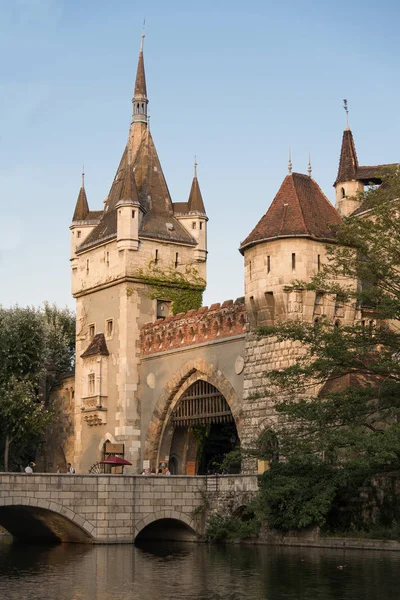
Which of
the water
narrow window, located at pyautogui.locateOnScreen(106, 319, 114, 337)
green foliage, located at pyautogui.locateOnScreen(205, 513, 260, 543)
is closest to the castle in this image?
narrow window, located at pyautogui.locateOnScreen(106, 319, 114, 337)

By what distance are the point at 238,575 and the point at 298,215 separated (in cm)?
1555

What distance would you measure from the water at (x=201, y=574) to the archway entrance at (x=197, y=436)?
10.1 metres

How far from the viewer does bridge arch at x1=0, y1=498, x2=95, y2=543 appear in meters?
33.9

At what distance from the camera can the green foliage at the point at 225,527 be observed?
114ft

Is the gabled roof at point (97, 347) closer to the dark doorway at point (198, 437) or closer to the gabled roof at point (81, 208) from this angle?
the dark doorway at point (198, 437)

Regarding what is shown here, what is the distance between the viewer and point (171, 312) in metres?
47.2

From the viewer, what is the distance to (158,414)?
45031mm

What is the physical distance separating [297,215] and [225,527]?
11010 millimetres

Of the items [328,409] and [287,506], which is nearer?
[328,409]

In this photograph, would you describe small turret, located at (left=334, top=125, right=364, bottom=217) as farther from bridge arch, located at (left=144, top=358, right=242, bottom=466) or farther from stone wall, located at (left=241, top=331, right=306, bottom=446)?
stone wall, located at (left=241, top=331, right=306, bottom=446)

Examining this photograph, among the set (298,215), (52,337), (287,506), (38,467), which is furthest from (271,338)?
(52,337)

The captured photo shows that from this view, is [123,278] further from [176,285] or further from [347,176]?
[347,176]

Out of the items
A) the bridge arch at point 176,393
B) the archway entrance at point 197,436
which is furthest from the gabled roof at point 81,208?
the archway entrance at point 197,436

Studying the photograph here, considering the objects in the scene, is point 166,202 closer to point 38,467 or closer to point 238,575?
point 38,467
